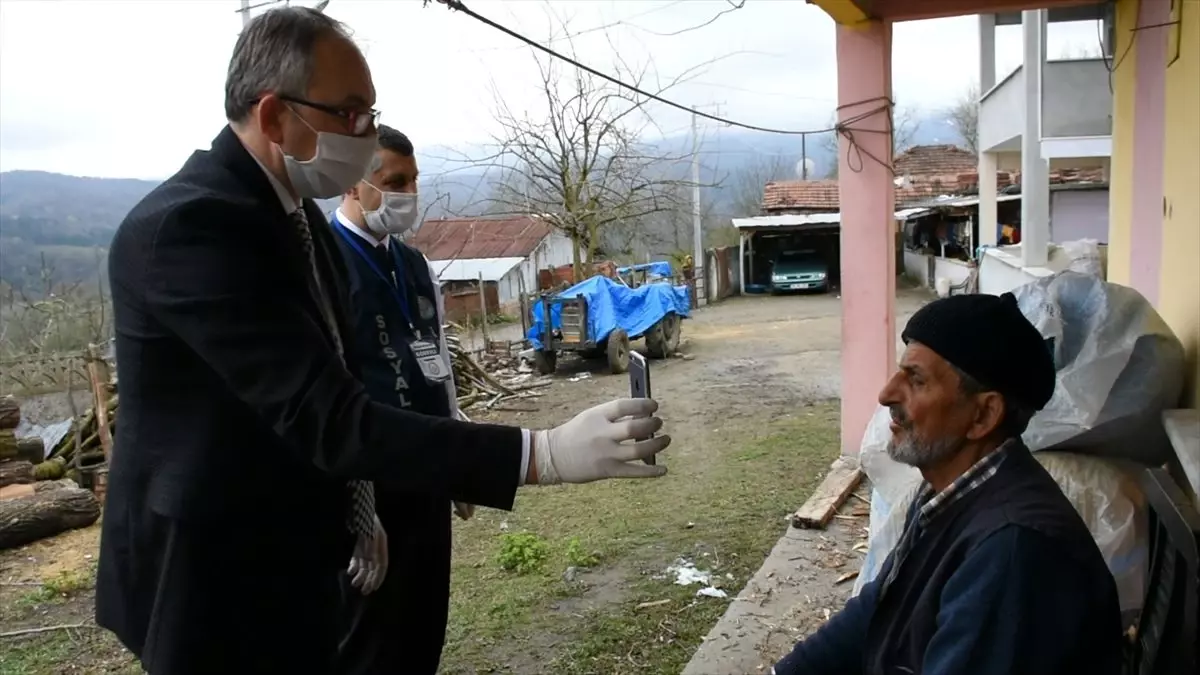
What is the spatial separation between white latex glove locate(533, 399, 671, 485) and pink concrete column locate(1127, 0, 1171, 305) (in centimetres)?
297

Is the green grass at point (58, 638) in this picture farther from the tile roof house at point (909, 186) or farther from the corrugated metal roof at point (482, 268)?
the tile roof house at point (909, 186)

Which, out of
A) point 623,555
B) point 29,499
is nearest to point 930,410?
point 623,555

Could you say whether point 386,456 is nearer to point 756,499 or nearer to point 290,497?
point 290,497

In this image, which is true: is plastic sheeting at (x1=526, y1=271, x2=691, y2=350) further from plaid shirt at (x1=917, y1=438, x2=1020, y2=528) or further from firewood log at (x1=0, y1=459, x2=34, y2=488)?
plaid shirt at (x1=917, y1=438, x2=1020, y2=528)

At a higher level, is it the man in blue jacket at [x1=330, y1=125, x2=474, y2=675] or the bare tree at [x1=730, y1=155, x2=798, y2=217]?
the bare tree at [x1=730, y1=155, x2=798, y2=217]

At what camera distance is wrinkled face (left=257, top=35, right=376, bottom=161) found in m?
1.42

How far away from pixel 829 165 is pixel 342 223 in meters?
42.3

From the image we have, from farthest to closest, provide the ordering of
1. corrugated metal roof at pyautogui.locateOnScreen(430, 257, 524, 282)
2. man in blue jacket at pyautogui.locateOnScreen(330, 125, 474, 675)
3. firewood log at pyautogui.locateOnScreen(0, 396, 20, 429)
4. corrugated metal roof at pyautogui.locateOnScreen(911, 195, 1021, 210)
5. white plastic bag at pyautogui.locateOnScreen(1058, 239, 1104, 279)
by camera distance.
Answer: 1. corrugated metal roof at pyautogui.locateOnScreen(430, 257, 524, 282)
2. corrugated metal roof at pyautogui.locateOnScreen(911, 195, 1021, 210)
3. white plastic bag at pyautogui.locateOnScreen(1058, 239, 1104, 279)
4. firewood log at pyautogui.locateOnScreen(0, 396, 20, 429)
5. man in blue jacket at pyautogui.locateOnScreen(330, 125, 474, 675)

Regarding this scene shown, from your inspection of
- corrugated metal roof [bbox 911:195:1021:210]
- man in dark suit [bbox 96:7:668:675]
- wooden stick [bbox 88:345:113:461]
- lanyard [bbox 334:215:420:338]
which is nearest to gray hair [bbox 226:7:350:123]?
man in dark suit [bbox 96:7:668:675]

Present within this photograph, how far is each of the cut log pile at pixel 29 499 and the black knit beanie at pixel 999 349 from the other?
22.1 feet

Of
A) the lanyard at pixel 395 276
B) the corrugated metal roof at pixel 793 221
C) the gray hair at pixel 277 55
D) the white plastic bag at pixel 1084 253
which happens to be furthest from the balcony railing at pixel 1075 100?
the gray hair at pixel 277 55

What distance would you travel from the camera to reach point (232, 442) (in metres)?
1.31

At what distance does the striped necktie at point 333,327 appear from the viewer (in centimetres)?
151

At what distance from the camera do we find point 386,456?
1234 mm
